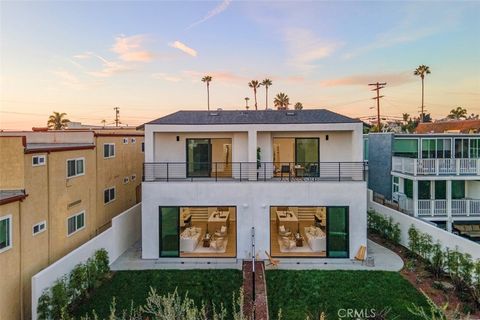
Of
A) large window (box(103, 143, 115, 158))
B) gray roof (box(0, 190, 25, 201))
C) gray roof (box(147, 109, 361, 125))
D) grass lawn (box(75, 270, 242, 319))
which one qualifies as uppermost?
gray roof (box(147, 109, 361, 125))

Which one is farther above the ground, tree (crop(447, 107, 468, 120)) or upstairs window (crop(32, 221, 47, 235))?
tree (crop(447, 107, 468, 120))

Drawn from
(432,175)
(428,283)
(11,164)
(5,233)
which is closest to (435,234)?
(428,283)

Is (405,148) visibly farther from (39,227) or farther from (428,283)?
(39,227)

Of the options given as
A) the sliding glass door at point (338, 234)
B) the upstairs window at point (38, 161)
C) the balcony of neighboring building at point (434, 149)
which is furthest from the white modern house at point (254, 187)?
the balcony of neighboring building at point (434, 149)

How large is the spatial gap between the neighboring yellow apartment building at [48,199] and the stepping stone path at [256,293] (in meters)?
6.78

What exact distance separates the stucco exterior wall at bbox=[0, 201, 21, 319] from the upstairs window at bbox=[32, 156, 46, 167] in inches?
67.0

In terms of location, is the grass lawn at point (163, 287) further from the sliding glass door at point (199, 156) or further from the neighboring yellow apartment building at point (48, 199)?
the sliding glass door at point (199, 156)

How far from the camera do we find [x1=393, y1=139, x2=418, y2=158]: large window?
935 inches

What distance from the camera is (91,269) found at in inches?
464

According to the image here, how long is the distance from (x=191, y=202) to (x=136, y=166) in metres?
9.34

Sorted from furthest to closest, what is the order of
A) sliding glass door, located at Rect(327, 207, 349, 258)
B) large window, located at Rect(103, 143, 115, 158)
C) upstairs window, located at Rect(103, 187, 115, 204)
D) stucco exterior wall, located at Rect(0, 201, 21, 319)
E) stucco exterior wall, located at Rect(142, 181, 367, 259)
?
large window, located at Rect(103, 143, 115, 158) → upstairs window, located at Rect(103, 187, 115, 204) → sliding glass door, located at Rect(327, 207, 349, 258) → stucco exterior wall, located at Rect(142, 181, 367, 259) → stucco exterior wall, located at Rect(0, 201, 21, 319)

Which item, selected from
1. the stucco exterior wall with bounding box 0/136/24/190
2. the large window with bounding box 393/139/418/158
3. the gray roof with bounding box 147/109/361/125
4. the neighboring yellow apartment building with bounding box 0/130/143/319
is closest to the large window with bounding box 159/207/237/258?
the neighboring yellow apartment building with bounding box 0/130/143/319

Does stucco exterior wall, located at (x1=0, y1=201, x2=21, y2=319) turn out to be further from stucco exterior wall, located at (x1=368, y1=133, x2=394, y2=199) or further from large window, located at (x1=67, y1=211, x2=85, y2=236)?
stucco exterior wall, located at (x1=368, y1=133, x2=394, y2=199)

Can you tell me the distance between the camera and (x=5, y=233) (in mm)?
9109
